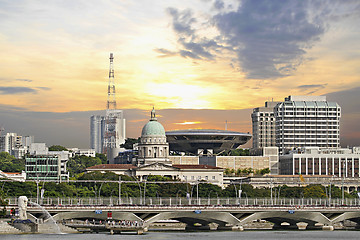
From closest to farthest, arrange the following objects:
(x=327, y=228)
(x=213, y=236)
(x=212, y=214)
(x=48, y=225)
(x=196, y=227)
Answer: (x=48, y=225) < (x=213, y=236) < (x=212, y=214) < (x=327, y=228) < (x=196, y=227)

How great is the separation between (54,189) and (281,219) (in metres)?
57.4

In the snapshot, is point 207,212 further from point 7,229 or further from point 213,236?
point 7,229

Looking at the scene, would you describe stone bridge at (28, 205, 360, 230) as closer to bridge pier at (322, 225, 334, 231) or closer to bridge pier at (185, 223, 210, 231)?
bridge pier at (322, 225, 334, 231)

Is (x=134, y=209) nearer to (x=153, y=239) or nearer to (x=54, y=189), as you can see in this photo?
(x=153, y=239)

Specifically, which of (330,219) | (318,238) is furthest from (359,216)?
(318,238)

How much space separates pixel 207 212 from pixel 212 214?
1.03 m

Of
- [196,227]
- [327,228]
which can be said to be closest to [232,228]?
[196,227]

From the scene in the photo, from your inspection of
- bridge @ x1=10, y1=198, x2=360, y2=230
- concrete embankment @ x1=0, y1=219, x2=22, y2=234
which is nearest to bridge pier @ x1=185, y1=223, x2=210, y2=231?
bridge @ x1=10, y1=198, x2=360, y2=230

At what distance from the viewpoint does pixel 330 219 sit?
170 m

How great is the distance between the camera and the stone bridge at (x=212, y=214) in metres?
148

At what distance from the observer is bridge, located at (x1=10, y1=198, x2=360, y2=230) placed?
488ft

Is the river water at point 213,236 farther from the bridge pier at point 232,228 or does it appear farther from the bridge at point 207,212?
the bridge pier at point 232,228

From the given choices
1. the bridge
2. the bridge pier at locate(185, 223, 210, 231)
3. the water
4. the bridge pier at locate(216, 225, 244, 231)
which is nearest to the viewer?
the water

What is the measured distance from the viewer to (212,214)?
157875 mm
